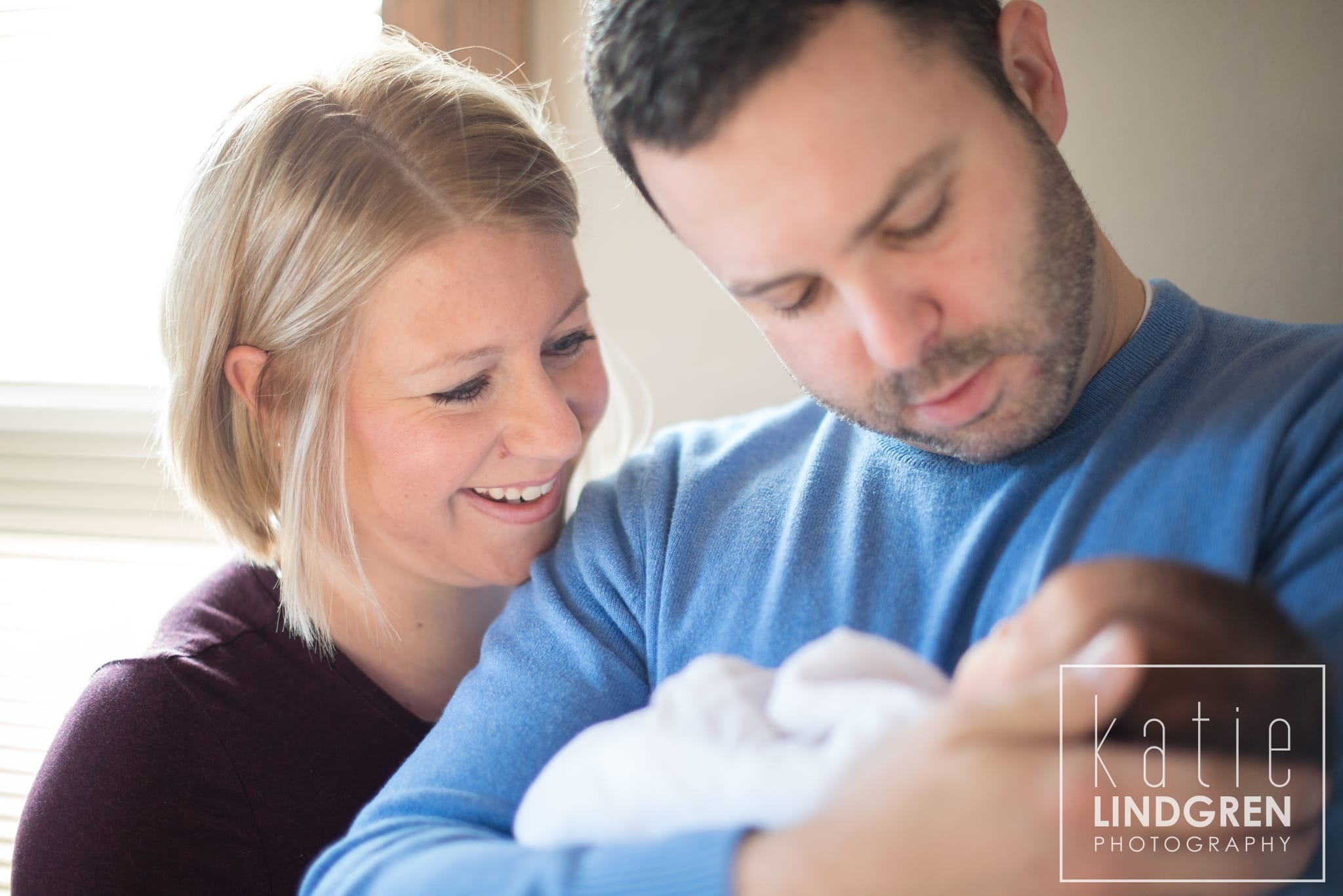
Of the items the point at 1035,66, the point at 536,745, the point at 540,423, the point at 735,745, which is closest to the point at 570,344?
the point at 540,423

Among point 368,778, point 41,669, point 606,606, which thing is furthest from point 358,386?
point 41,669

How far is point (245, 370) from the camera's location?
1.48m

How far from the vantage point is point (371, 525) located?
154 cm

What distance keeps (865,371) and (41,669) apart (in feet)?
6.81

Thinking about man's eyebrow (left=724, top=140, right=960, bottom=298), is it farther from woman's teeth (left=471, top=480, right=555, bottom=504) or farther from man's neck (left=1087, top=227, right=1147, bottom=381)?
woman's teeth (left=471, top=480, right=555, bottom=504)

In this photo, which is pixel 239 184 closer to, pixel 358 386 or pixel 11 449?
pixel 358 386

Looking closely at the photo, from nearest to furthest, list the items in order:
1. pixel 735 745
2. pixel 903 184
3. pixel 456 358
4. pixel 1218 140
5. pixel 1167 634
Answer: pixel 1167 634
pixel 735 745
pixel 903 184
pixel 456 358
pixel 1218 140

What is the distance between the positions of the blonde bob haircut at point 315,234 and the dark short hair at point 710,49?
1.22ft

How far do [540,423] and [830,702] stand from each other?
681 mm

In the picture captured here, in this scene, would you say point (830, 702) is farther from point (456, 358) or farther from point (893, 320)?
point (456, 358)

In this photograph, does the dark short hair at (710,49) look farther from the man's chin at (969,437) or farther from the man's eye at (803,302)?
the man's chin at (969,437)

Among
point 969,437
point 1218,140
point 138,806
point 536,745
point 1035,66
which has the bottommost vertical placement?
point 138,806

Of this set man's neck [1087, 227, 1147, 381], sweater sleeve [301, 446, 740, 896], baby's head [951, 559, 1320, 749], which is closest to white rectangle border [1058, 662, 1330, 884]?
baby's head [951, 559, 1320, 749]

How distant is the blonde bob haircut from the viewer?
137 centimetres
